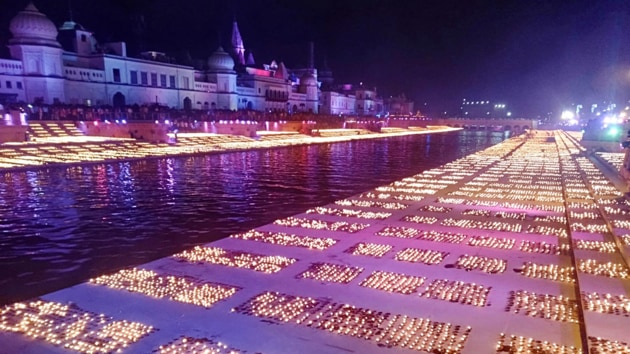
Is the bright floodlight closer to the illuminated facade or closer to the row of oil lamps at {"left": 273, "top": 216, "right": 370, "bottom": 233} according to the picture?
the illuminated facade

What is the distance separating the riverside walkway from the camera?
4570mm

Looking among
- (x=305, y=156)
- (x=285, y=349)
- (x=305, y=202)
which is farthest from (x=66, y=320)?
(x=305, y=156)

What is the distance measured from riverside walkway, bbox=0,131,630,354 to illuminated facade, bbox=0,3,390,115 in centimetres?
3826

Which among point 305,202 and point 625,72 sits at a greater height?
point 625,72

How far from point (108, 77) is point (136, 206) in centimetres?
4082

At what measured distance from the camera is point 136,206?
38.0ft

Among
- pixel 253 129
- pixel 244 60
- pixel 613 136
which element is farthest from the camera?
pixel 244 60

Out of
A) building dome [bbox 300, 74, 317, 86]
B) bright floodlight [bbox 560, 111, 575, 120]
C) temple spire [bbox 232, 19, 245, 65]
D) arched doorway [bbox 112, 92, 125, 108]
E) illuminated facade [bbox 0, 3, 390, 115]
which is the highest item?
temple spire [bbox 232, 19, 245, 65]

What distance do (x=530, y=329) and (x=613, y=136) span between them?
35335mm

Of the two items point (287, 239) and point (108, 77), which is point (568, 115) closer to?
point (108, 77)

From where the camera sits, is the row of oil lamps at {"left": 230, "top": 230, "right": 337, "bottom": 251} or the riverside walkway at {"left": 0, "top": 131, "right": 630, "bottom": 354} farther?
the row of oil lamps at {"left": 230, "top": 230, "right": 337, "bottom": 251}

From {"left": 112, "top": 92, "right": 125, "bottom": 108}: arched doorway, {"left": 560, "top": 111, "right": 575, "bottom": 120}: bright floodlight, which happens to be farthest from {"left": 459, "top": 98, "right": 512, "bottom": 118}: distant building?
{"left": 112, "top": 92, "right": 125, "bottom": 108}: arched doorway

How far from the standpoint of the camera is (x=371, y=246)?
26.2ft

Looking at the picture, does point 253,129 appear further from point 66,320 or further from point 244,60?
point 244,60
